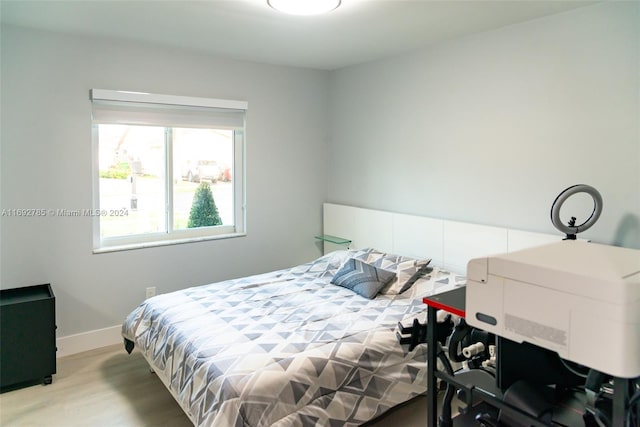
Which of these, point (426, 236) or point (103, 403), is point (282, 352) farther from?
point (426, 236)

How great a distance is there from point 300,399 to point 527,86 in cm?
238

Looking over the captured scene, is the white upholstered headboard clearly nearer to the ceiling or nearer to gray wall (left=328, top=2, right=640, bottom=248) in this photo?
gray wall (left=328, top=2, right=640, bottom=248)

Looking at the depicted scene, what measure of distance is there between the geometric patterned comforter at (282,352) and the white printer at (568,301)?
0.99m

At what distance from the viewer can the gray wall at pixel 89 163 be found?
3.07 meters

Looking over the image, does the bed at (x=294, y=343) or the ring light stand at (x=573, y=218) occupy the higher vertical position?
the ring light stand at (x=573, y=218)

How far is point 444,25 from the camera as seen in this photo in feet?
9.69

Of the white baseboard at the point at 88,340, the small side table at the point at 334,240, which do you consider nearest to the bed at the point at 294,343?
the white baseboard at the point at 88,340

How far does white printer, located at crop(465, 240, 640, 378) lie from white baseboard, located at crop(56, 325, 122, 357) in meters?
3.00

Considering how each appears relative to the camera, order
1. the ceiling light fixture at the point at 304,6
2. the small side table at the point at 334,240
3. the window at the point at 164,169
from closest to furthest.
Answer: the ceiling light fixture at the point at 304,6, the window at the point at 164,169, the small side table at the point at 334,240

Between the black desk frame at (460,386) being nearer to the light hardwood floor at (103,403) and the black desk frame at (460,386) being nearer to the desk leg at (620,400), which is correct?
the desk leg at (620,400)

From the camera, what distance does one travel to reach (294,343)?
232 centimetres

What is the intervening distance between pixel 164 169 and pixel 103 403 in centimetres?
188

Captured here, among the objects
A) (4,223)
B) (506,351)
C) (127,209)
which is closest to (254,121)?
(127,209)

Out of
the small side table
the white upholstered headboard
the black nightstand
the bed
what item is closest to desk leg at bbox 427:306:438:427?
the bed
